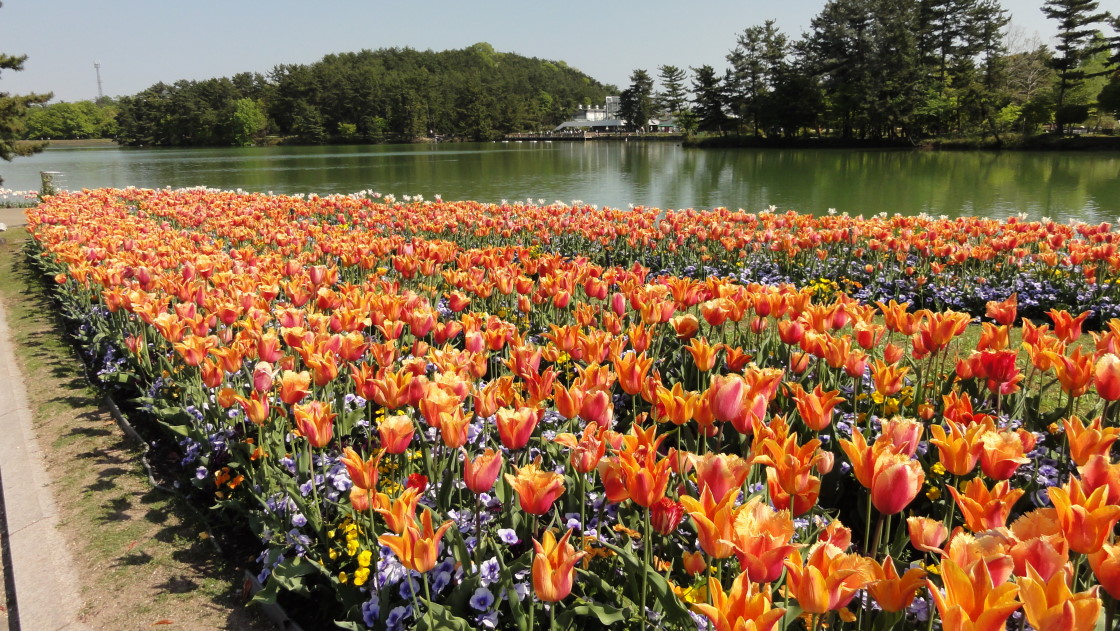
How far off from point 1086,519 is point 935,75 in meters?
58.4

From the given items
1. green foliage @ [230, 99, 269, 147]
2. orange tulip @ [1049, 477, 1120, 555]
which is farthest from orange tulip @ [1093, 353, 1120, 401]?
green foliage @ [230, 99, 269, 147]

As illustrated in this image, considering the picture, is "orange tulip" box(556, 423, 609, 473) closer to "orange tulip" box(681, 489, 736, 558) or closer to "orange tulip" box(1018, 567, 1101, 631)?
"orange tulip" box(681, 489, 736, 558)

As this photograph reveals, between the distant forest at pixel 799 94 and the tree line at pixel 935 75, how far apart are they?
110 mm

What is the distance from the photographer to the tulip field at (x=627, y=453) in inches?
55.6

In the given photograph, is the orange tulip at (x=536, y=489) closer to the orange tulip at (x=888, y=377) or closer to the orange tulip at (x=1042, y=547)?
the orange tulip at (x=1042, y=547)

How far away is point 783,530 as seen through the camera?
1.37 m

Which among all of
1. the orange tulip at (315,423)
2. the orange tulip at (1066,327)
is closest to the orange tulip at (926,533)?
the orange tulip at (315,423)

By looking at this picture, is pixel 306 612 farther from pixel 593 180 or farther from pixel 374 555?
pixel 593 180

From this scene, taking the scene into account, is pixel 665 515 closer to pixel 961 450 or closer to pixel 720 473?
pixel 720 473

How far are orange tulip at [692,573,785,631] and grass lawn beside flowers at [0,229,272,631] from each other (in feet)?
7.05

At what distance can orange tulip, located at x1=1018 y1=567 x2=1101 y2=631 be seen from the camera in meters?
1.06

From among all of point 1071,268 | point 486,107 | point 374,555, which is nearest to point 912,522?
point 374,555

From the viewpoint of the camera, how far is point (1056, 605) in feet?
3.59

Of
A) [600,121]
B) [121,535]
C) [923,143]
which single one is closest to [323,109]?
[600,121]
